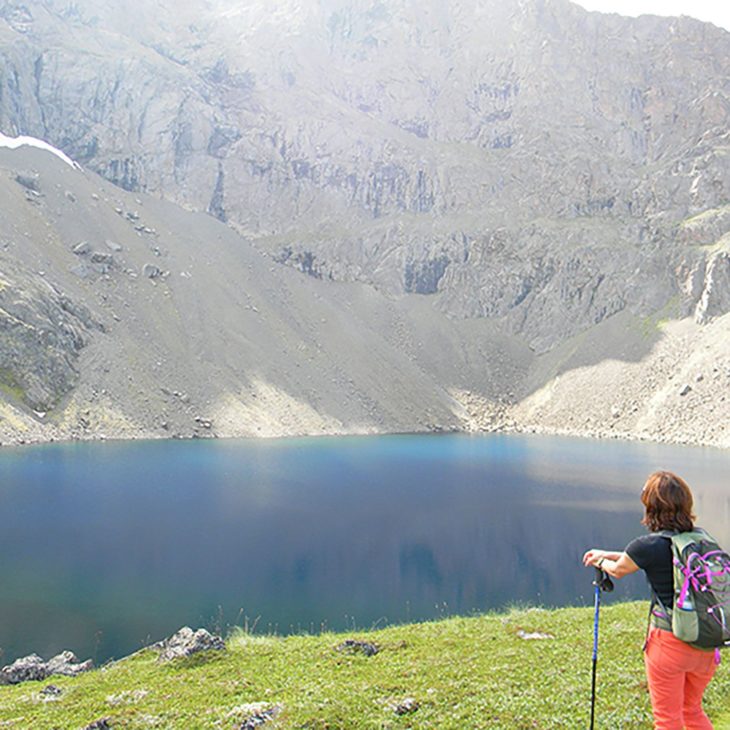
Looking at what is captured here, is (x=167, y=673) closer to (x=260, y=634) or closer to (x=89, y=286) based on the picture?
(x=260, y=634)

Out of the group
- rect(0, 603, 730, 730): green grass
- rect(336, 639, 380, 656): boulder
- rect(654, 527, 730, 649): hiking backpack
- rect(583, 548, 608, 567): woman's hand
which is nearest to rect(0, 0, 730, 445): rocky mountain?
rect(0, 603, 730, 730): green grass

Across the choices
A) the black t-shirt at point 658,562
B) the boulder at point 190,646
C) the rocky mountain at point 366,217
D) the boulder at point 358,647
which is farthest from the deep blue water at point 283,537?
the rocky mountain at point 366,217

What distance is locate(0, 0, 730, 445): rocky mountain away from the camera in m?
73.8

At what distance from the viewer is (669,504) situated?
15.8ft

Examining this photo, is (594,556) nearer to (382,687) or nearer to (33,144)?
(382,687)

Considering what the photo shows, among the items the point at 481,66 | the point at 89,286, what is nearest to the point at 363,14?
the point at 481,66

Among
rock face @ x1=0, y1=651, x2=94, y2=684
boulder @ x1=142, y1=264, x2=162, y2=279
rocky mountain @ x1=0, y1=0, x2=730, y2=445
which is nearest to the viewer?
rock face @ x1=0, y1=651, x2=94, y2=684

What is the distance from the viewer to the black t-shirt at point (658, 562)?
15.5ft

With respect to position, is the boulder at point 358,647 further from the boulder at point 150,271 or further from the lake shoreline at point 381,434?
the boulder at point 150,271

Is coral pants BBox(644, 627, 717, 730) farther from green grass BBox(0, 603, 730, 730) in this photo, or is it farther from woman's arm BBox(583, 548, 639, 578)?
green grass BBox(0, 603, 730, 730)

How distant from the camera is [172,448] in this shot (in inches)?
2140

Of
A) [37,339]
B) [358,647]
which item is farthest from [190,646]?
[37,339]

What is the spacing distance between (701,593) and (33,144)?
112222 millimetres

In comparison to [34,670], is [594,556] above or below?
above
